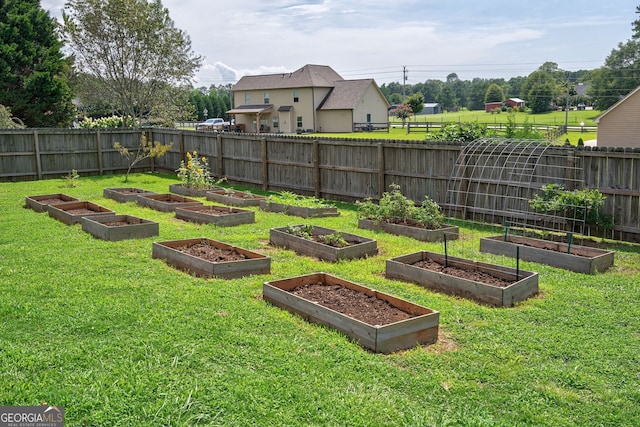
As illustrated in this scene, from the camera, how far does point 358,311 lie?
230 inches

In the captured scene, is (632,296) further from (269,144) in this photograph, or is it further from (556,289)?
(269,144)

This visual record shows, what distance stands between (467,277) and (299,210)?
5.82 m

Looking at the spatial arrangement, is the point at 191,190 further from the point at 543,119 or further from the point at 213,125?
the point at 543,119

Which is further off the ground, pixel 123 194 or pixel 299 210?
pixel 123 194

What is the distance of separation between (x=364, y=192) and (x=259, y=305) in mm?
7777

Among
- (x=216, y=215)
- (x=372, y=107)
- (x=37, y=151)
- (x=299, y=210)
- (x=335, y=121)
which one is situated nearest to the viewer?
(x=216, y=215)

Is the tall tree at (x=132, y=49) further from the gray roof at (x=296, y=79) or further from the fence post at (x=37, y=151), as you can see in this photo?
the gray roof at (x=296, y=79)

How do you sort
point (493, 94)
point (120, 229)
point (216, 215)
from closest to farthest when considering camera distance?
point (120, 229)
point (216, 215)
point (493, 94)

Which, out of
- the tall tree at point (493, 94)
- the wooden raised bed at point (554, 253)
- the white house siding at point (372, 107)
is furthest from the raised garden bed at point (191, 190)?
the tall tree at point (493, 94)

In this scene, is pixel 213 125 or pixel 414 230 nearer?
pixel 414 230

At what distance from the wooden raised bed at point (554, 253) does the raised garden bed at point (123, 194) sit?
9.02 metres

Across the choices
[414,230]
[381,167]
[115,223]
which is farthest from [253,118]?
[414,230]

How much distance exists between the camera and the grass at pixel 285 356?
403cm

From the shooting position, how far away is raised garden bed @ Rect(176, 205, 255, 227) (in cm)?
1127
